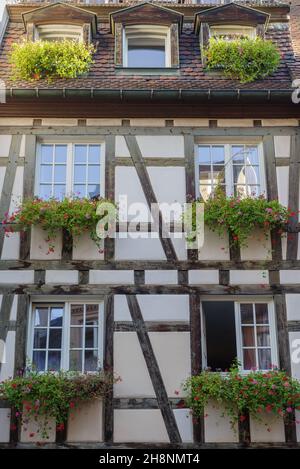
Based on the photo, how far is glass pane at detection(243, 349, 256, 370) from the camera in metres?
9.30

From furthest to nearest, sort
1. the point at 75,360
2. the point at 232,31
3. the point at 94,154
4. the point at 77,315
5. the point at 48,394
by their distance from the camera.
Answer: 1. the point at 232,31
2. the point at 94,154
3. the point at 77,315
4. the point at 75,360
5. the point at 48,394

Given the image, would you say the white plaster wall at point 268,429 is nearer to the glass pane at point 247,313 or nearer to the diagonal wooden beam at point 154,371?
the diagonal wooden beam at point 154,371

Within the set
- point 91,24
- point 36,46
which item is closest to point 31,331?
point 36,46

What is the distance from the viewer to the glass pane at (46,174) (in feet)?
33.3

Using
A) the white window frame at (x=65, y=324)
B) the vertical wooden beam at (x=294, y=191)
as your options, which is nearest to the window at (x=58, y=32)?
the vertical wooden beam at (x=294, y=191)

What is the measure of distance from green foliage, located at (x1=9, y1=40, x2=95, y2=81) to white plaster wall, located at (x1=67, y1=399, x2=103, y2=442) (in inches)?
202

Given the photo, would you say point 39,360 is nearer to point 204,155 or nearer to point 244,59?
point 204,155

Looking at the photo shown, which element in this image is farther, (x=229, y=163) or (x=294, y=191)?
(x=229, y=163)

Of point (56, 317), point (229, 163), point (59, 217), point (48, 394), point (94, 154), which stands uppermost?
point (94, 154)

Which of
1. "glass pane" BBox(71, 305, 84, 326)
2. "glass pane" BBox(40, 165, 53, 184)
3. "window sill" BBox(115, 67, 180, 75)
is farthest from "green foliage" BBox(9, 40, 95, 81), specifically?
"glass pane" BBox(71, 305, 84, 326)

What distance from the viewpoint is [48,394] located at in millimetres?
8602

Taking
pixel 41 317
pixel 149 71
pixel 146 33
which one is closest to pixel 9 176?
pixel 41 317

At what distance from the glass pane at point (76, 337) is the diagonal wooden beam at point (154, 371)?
0.79m

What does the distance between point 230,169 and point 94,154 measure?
210 cm
